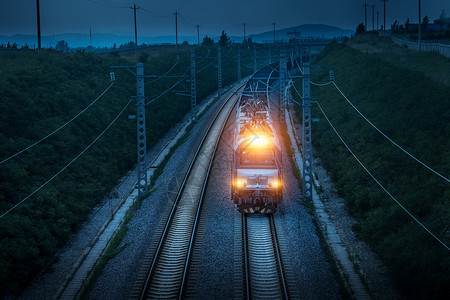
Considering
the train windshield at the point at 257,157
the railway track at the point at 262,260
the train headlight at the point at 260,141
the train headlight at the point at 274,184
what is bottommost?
the railway track at the point at 262,260

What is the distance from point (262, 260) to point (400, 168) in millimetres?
9995

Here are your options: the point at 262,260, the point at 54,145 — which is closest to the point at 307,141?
the point at 262,260

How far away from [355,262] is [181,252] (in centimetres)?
683

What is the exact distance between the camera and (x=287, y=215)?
75.3 ft

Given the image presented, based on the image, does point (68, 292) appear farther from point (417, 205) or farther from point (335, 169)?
point (335, 169)

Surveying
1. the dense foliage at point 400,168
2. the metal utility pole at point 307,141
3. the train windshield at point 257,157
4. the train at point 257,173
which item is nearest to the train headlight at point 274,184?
the train at point 257,173

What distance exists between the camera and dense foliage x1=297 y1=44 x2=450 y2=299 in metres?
16.7

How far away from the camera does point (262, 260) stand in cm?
1848

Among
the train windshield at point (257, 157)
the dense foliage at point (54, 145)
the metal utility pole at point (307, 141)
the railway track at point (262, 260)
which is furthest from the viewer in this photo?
the metal utility pole at point (307, 141)

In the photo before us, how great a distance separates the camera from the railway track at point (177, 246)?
16.3 metres

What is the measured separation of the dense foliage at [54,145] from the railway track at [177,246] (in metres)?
4.63

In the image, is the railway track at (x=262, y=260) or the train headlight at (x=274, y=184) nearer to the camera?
the railway track at (x=262, y=260)

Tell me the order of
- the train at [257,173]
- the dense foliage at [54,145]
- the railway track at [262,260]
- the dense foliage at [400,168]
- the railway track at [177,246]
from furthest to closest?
the train at [257,173], the dense foliage at [54,145], the dense foliage at [400,168], the railway track at [177,246], the railway track at [262,260]

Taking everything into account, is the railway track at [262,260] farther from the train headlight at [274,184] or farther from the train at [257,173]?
the train headlight at [274,184]
